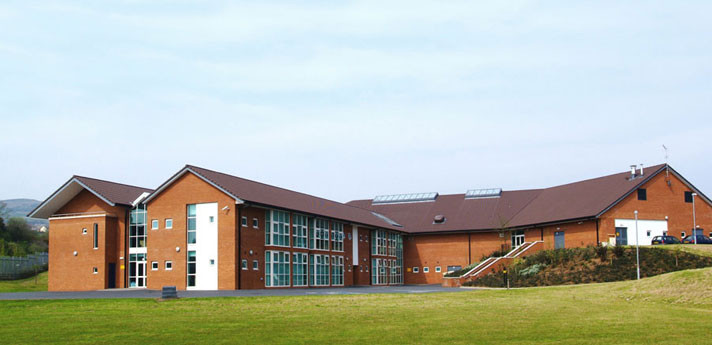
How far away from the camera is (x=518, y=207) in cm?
6700

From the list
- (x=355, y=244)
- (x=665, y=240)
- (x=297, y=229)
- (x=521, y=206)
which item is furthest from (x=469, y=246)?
(x=297, y=229)

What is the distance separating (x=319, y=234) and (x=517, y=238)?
20.3 m

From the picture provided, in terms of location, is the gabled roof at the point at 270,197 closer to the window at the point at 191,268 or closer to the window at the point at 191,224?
the window at the point at 191,224

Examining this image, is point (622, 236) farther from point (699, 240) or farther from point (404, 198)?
point (404, 198)

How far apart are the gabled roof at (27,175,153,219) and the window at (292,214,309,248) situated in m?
11.9

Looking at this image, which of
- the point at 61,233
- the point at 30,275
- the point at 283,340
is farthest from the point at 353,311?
the point at 30,275

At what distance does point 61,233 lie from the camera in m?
51.6

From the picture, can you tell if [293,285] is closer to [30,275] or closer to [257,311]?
[257,311]

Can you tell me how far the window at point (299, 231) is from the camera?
163ft

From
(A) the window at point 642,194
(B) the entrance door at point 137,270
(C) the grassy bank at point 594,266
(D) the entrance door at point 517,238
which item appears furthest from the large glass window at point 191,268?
(A) the window at point 642,194

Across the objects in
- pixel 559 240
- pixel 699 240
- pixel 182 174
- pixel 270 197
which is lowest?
pixel 699 240

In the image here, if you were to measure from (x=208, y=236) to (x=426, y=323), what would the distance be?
26.4 meters

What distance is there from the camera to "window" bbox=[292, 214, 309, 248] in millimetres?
49594

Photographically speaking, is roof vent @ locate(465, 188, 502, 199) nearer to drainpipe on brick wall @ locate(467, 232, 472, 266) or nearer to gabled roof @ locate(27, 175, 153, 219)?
drainpipe on brick wall @ locate(467, 232, 472, 266)
